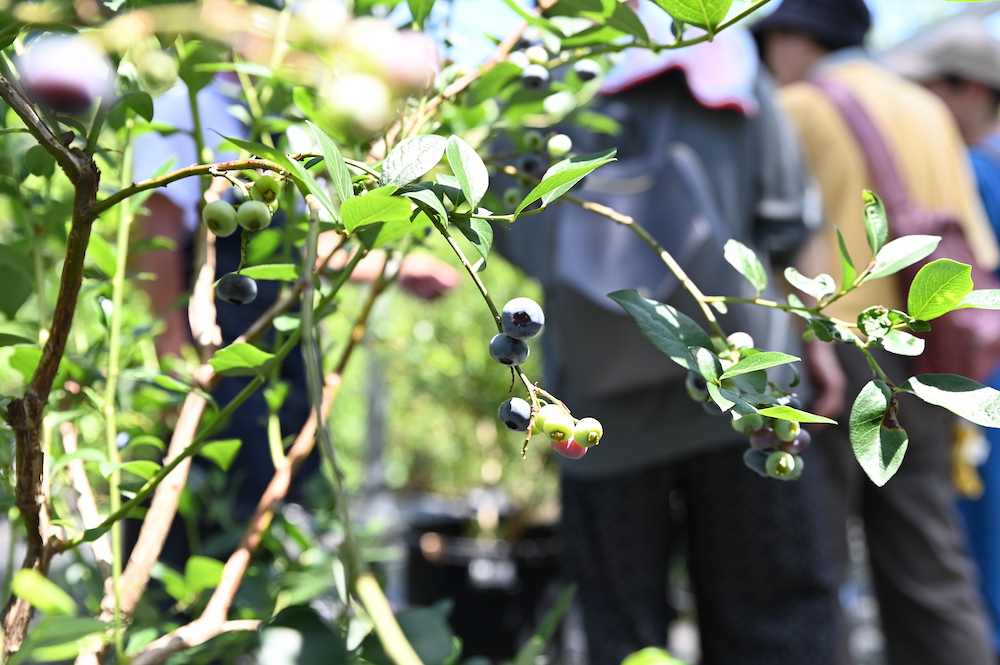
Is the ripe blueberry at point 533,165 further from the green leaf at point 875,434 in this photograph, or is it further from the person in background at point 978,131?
the person in background at point 978,131

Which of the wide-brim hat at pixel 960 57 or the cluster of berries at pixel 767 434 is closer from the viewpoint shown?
the cluster of berries at pixel 767 434

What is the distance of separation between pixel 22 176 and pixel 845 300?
46.3 inches

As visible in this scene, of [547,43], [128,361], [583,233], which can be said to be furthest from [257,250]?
[583,233]

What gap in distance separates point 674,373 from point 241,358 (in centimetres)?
83

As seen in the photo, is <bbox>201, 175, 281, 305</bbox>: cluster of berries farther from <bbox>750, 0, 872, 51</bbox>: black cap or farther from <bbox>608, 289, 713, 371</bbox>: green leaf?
<bbox>750, 0, 872, 51</bbox>: black cap

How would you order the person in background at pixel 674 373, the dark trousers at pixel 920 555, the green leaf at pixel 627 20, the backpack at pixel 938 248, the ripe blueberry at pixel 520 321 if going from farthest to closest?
the dark trousers at pixel 920 555, the backpack at pixel 938 248, the person in background at pixel 674 373, the green leaf at pixel 627 20, the ripe blueberry at pixel 520 321

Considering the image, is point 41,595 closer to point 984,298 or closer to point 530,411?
point 530,411

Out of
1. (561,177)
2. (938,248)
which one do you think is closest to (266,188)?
(561,177)

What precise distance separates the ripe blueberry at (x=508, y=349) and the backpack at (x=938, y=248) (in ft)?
4.03

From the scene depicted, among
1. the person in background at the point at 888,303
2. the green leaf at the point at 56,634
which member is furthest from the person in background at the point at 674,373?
the green leaf at the point at 56,634

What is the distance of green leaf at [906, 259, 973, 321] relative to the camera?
13.4 inches

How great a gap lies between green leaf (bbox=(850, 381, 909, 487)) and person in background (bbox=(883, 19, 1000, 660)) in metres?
1.79

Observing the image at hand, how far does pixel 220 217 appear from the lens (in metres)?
0.34

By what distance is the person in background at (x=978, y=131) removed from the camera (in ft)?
6.24
